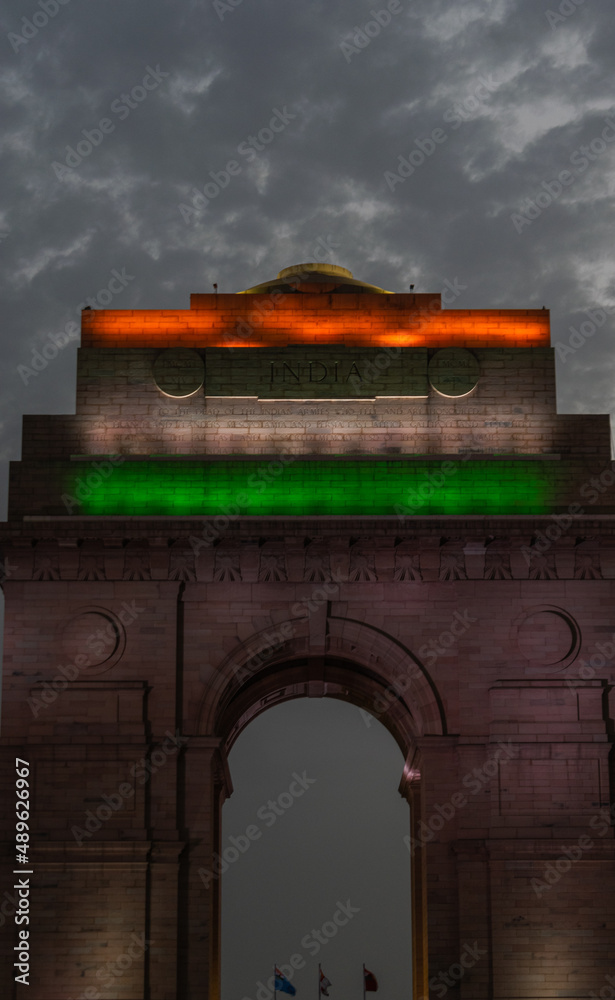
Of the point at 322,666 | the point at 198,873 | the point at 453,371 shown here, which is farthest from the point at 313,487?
the point at 198,873

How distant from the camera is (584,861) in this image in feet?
120

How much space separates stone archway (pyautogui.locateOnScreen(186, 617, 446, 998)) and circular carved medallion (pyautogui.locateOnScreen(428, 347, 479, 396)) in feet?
24.5

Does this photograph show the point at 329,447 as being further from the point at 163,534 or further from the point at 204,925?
the point at 204,925

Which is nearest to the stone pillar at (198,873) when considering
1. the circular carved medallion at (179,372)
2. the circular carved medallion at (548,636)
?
the circular carved medallion at (548,636)

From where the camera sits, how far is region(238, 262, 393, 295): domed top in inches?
1734

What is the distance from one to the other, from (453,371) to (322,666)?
384 inches

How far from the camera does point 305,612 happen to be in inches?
1526

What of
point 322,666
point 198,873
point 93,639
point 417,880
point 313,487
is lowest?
point 198,873

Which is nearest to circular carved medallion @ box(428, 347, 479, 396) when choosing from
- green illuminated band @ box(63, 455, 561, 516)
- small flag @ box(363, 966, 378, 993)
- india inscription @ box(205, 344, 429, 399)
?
india inscription @ box(205, 344, 429, 399)

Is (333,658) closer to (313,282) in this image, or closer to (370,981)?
(313,282)

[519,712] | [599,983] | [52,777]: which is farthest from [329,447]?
[599,983]

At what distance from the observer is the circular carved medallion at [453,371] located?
41.2 metres

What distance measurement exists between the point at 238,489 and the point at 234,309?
6.03 m

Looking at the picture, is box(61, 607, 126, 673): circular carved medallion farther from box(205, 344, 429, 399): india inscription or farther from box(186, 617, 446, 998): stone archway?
box(205, 344, 429, 399): india inscription
